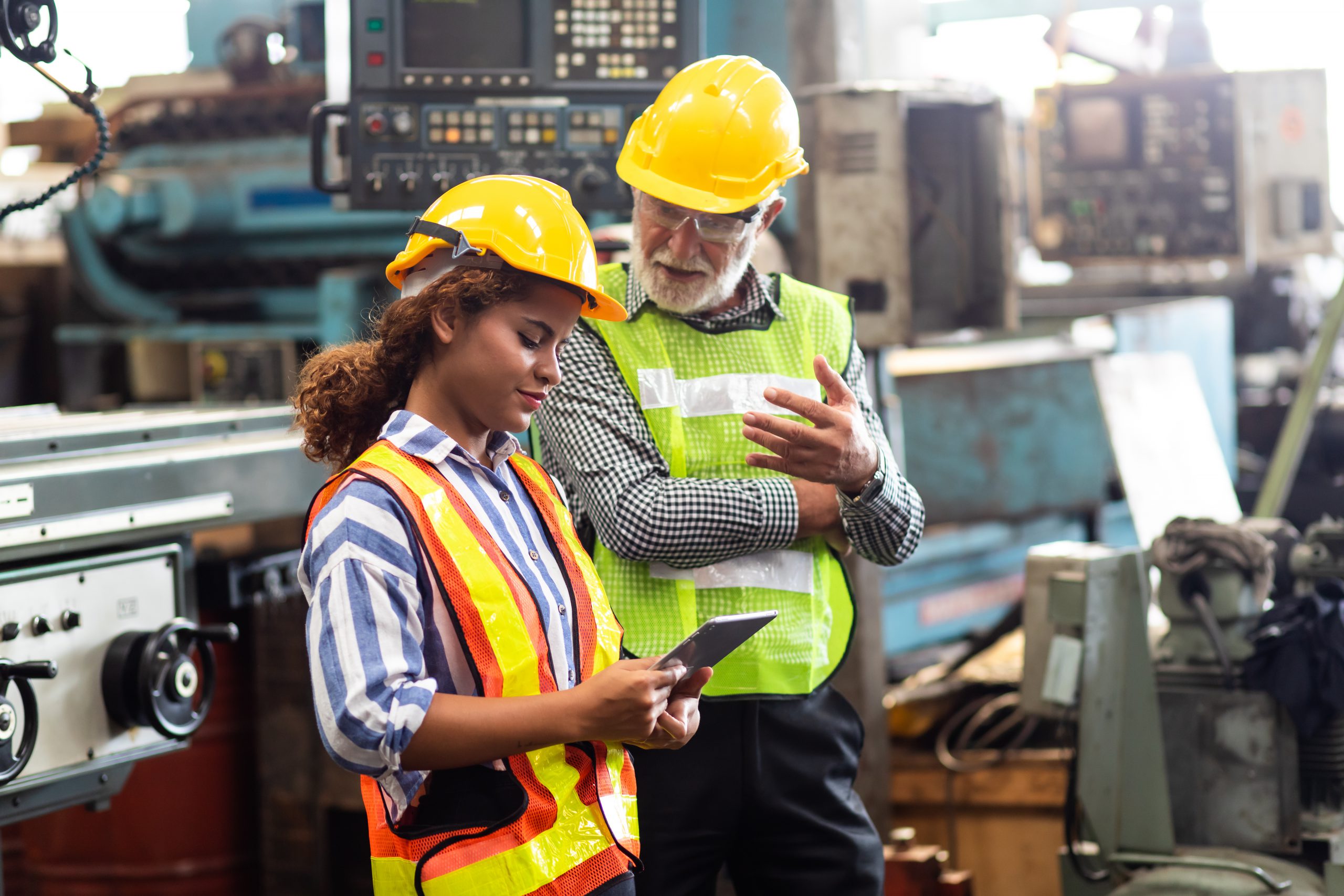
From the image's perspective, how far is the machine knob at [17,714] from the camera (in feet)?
5.86

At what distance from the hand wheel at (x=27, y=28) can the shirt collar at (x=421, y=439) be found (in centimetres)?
113

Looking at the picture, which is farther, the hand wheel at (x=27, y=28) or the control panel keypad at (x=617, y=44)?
the control panel keypad at (x=617, y=44)

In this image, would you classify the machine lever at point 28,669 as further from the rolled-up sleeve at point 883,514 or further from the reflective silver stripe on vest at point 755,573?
the rolled-up sleeve at point 883,514

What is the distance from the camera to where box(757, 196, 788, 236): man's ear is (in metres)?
2.04

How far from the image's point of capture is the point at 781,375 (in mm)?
1989

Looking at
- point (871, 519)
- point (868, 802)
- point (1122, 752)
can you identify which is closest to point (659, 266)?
point (871, 519)

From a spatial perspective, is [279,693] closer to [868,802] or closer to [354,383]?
[868,802]

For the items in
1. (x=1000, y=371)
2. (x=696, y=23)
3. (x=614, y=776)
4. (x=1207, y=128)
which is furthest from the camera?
(x=1207, y=128)

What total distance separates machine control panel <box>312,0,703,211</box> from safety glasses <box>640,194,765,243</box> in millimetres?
716

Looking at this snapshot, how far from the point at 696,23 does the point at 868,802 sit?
1.77m

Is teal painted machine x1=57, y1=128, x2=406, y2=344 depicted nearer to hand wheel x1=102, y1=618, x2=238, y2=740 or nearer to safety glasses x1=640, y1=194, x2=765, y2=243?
hand wheel x1=102, y1=618, x2=238, y2=740

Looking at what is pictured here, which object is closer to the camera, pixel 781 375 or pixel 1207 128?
pixel 781 375

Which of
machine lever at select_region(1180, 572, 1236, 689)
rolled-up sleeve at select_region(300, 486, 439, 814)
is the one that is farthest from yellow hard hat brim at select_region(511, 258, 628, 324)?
machine lever at select_region(1180, 572, 1236, 689)

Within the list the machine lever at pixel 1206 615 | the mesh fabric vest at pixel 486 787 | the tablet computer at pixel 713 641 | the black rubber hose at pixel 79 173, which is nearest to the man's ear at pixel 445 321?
the mesh fabric vest at pixel 486 787
